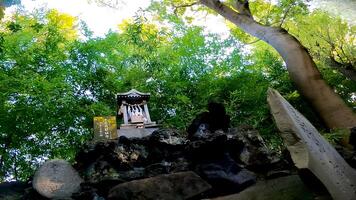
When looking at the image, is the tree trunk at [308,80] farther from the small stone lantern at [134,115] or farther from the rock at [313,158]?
the small stone lantern at [134,115]

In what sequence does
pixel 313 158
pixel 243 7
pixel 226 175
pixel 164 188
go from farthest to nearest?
pixel 243 7, pixel 226 175, pixel 164 188, pixel 313 158

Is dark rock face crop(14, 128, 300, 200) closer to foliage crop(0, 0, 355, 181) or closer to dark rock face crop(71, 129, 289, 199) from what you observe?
dark rock face crop(71, 129, 289, 199)

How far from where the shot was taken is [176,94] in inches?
454

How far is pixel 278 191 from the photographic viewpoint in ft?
13.4

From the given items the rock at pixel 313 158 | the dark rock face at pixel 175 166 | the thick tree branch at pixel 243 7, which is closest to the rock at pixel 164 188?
the dark rock face at pixel 175 166

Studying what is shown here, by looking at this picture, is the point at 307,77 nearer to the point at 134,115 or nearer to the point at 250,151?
the point at 250,151

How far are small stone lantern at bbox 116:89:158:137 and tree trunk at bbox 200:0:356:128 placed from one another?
3.92m

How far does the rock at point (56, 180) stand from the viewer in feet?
15.7

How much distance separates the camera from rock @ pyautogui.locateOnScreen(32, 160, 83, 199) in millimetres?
4785

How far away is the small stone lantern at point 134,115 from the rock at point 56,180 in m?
2.26

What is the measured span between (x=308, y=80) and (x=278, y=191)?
4.47m

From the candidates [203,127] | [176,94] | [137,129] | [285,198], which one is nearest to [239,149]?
[203,127]

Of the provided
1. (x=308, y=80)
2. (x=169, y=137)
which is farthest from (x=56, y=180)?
(x=308, y=80)

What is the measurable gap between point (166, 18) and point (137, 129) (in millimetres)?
8289
